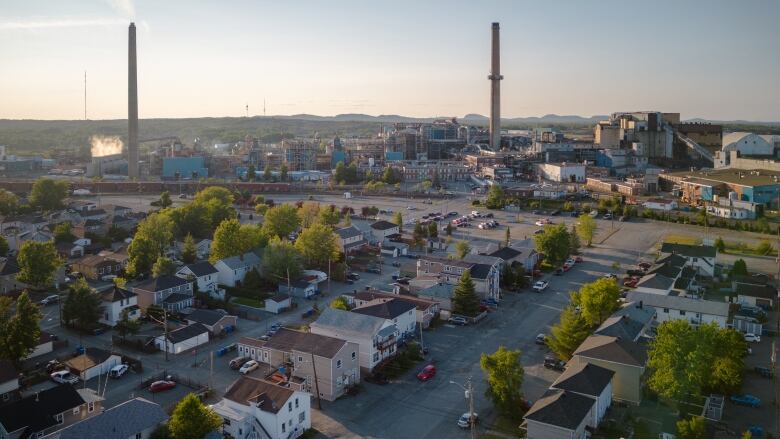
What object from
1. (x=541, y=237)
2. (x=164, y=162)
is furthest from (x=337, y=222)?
(x=164, y=162)

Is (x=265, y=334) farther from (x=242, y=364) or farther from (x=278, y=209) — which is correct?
(x=278, y=209)


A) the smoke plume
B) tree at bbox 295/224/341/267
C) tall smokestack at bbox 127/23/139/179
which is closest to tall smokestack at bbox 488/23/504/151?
tall smokestack at bbox 127/23/139/179

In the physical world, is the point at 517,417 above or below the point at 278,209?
below

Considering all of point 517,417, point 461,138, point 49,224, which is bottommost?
point 517,417

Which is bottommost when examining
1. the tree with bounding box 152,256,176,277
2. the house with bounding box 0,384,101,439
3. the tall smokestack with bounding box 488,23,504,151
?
the house with bounding box 0,384,101,439

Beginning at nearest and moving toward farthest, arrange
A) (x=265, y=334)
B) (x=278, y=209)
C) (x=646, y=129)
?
1. (x=265, y=334)
2. (x=278, y=209)
3. (x=646, y=129)

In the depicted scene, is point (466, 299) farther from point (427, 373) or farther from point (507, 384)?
point (507, 384)

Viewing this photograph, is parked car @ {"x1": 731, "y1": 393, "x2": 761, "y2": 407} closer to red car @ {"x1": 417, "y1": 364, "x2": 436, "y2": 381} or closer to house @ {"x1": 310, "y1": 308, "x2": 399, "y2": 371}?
red car @ {"x1": 417, "y1": 364, "x2": 436, "y2": 381}
